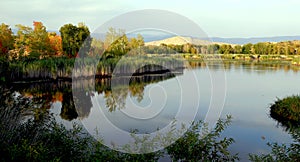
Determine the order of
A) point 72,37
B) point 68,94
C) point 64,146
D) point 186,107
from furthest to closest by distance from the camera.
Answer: point 72,37, point 68,94, point 186,107, point 64,146

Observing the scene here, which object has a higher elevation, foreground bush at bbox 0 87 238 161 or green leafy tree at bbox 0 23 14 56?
green leafy tree at bbox 0 23 14 56

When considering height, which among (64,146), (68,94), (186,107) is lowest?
(68,94)

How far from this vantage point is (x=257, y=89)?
55.8ft

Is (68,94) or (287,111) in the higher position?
(68,94)

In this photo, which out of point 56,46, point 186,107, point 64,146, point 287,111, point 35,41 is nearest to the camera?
point 64,146

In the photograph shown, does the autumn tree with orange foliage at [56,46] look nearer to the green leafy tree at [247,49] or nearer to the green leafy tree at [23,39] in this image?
the green leafy tree at [23,39]

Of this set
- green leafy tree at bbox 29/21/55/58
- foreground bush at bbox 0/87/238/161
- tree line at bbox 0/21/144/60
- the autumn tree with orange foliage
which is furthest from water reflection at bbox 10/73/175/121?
the autumn tree with orange foliage

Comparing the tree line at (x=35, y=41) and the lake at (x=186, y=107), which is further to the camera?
the tree line at (x=35, y=41)

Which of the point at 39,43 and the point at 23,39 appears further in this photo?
the point at 39,43

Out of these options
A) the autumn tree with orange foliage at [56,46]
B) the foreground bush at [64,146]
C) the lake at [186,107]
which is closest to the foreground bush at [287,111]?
the lake at [186,107]

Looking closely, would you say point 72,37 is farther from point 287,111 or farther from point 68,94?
point 287,111

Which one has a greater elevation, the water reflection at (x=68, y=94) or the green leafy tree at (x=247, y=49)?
the green leafy tree at (x=247, y=49)

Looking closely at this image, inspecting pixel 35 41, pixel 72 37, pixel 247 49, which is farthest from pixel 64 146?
pixel 247 49

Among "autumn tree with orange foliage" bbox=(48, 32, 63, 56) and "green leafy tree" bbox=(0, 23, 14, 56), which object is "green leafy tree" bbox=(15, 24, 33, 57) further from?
"autumn tree with orange foliage" bbox=(48, 32, 63, 56)
